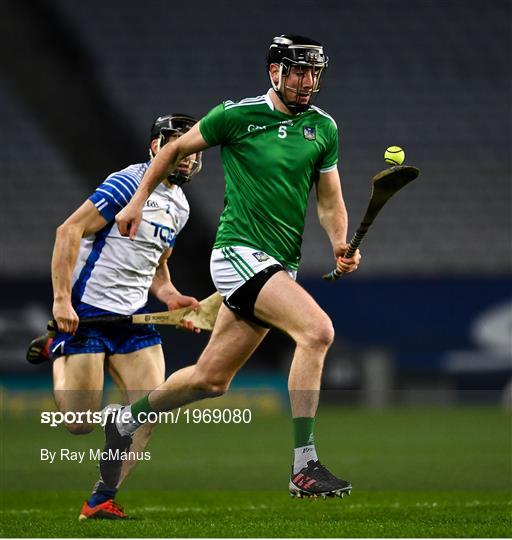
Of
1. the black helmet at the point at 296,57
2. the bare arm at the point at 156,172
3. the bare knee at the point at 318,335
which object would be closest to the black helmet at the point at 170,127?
the bare arm at the point at 156,172

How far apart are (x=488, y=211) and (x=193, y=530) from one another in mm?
12987

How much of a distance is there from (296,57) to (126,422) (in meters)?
2.15

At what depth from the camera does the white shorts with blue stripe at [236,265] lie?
5812 millimetres

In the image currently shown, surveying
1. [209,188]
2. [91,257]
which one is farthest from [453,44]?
[91,257]

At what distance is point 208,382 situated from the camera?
602 cm

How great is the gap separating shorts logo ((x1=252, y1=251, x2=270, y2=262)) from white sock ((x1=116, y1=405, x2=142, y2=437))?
3.98 ft

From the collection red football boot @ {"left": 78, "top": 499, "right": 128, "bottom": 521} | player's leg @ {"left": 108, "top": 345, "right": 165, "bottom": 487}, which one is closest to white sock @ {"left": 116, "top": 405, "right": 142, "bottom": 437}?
player's leg @ {"left": 108, "top": 345, "right": 165, "bottom": 487}

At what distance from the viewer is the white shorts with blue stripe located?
581cm

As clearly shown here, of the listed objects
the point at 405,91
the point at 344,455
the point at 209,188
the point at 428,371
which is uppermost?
the point at 405,91

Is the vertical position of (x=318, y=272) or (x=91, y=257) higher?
(x=91, y=257)

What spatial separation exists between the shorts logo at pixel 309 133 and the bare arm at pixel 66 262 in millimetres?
1370

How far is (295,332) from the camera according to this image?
5.58 meters

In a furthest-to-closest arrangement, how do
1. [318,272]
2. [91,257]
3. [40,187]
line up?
[40,187]
[318,272]
[91,257]

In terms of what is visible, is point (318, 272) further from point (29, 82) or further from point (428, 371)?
point (29, 82)
